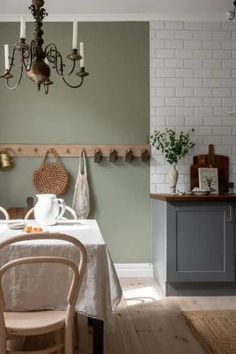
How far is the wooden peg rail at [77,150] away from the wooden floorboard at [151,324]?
1381mm

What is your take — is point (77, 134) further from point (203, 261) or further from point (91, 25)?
point (203, 261)

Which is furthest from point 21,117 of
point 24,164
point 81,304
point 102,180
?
point 81,304

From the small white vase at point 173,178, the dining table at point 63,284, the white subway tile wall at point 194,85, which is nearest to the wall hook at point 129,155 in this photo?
the white subway tile wall at point 194,85

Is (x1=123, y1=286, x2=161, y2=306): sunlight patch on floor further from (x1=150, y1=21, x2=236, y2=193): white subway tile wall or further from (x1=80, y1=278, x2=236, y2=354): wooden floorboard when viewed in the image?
(x1=150, y1=21, x2=236, y2=193): white subway tile wall

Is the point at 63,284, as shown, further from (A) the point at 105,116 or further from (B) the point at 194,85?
(B) the point at 194,85

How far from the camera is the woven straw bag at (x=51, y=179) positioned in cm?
407

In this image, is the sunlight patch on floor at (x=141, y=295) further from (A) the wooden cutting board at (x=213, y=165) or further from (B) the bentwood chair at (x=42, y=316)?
(B) the bentwood chair at (x=42, y=316)

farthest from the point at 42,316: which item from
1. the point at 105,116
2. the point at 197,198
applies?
the point at 105,116

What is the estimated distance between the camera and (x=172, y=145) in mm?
3971

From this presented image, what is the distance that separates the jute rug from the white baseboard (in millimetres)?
1174

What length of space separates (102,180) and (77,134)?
0.57 meters

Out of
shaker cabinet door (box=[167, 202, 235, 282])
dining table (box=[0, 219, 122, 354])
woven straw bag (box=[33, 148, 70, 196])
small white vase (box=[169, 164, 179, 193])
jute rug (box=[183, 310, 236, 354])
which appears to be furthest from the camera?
woven straw bag (box=[33, 148, 70, 196])

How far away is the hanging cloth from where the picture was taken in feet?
13.2

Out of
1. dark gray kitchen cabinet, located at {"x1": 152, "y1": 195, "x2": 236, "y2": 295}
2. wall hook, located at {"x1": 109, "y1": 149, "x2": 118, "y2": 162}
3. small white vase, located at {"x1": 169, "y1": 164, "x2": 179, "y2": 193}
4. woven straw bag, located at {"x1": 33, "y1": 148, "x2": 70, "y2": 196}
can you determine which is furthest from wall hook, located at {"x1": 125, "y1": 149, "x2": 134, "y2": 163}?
dark gray kitchen cabinet, located at {"x1": 152, "y1": 195, "x2": 236, "y2": 295}
